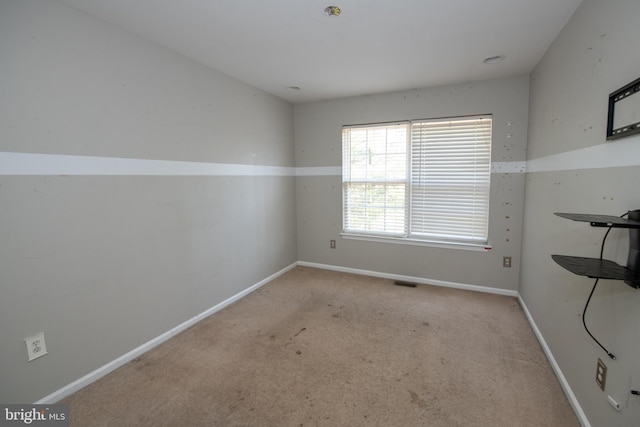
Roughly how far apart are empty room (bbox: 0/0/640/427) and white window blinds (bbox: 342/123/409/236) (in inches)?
5.2

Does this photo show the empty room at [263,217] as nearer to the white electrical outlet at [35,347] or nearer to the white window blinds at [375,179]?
the white electrical outlet at [35,347]

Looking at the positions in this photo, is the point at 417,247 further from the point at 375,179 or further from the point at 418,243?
the point at 375,179

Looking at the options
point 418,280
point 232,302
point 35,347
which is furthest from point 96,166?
point 418,280

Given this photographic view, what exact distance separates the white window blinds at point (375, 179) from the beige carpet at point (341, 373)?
4.07 ft

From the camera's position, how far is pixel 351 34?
2.12 meters

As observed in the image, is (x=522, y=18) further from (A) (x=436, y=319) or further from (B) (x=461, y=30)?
(A) (x=436, y=319)

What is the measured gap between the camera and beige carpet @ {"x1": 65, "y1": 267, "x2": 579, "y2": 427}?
1646mm

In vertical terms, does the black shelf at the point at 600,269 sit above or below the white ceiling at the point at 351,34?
below

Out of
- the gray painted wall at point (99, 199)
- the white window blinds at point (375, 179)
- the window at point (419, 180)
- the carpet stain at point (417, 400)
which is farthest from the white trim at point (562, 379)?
the gray painted wall at point (99, 199)

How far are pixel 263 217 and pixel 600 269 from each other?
3104mm

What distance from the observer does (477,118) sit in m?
3.18

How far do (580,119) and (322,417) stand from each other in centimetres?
241

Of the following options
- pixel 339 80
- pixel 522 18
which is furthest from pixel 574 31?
pixel 339 80

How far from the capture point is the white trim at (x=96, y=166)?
1.57 metres
